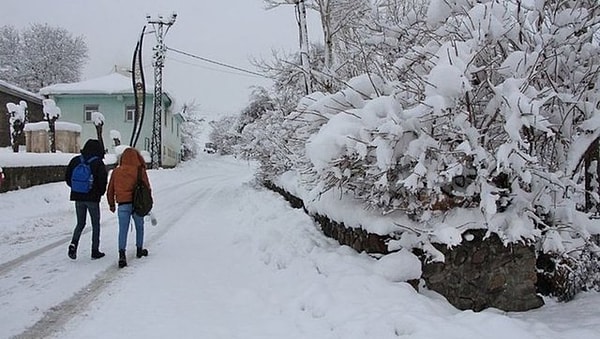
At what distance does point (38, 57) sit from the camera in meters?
50.9

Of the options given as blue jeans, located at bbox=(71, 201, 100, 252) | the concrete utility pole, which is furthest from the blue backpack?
the concrete utility pole

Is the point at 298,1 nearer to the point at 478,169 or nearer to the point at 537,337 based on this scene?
the point at 478,169

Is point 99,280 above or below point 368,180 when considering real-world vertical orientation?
below

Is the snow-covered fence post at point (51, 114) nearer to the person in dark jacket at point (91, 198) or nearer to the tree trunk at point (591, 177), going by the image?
the person in dark jacket at point (91, 198)

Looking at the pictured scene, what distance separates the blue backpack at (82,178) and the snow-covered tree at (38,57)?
49811 millimetres

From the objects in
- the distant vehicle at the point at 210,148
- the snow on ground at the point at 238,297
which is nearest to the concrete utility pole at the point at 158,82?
the snow on ground at the point at 238,297

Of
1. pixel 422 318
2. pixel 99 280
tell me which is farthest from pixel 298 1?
pixel 422 318

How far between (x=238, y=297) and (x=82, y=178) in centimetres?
322

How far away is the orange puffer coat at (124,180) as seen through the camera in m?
7.13

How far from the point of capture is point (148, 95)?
1415 inches

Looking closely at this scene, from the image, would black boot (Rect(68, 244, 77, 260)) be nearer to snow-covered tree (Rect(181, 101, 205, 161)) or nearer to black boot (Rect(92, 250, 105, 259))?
black boot (Rect(92, 250, 105, 259))

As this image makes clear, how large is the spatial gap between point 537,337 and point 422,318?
0.85 metres

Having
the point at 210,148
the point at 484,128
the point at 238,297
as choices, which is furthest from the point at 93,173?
the point at 210,148

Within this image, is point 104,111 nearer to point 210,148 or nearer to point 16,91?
point 16,91
